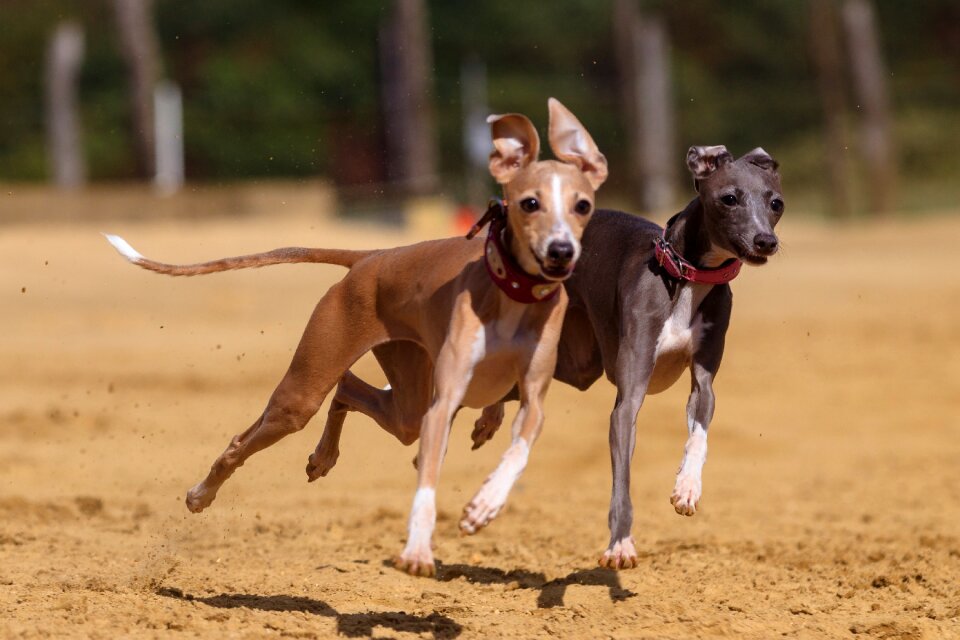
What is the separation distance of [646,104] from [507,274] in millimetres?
23473

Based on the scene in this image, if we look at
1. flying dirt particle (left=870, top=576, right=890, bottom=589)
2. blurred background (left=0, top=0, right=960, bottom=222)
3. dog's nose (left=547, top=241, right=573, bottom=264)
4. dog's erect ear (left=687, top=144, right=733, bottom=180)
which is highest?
blurred background (left=0, top=0, right=960, bottom=222)

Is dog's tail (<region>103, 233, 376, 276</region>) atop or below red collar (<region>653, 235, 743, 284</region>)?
atop

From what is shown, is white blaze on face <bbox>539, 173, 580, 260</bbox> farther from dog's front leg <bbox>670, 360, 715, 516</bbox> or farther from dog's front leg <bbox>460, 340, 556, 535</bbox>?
dog's front leg <bbox>670, 360, 715, 516</bbox>

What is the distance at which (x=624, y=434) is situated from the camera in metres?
5.68

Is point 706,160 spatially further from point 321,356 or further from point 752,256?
point 321,356

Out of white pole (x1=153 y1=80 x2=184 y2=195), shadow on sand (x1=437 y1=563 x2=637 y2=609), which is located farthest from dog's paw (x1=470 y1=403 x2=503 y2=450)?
white pole (x1=153 y1=80 x2=184 y2=195)

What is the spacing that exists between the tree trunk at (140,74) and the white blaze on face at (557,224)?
2049cm

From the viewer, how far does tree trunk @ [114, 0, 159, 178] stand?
986 inches

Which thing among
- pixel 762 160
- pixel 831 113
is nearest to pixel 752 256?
pixel 762 160

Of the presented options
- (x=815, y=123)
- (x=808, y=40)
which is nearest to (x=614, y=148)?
(x=815, y=123)

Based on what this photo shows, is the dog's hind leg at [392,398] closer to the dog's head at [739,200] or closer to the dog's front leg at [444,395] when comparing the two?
the dog's front leg at [444,395]

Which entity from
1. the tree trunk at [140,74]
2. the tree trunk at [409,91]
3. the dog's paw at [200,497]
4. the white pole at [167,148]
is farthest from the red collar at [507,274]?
the tree trunk at [140,74]

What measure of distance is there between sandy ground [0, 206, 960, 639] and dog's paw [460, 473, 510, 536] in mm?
776

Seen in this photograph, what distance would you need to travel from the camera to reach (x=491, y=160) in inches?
211
